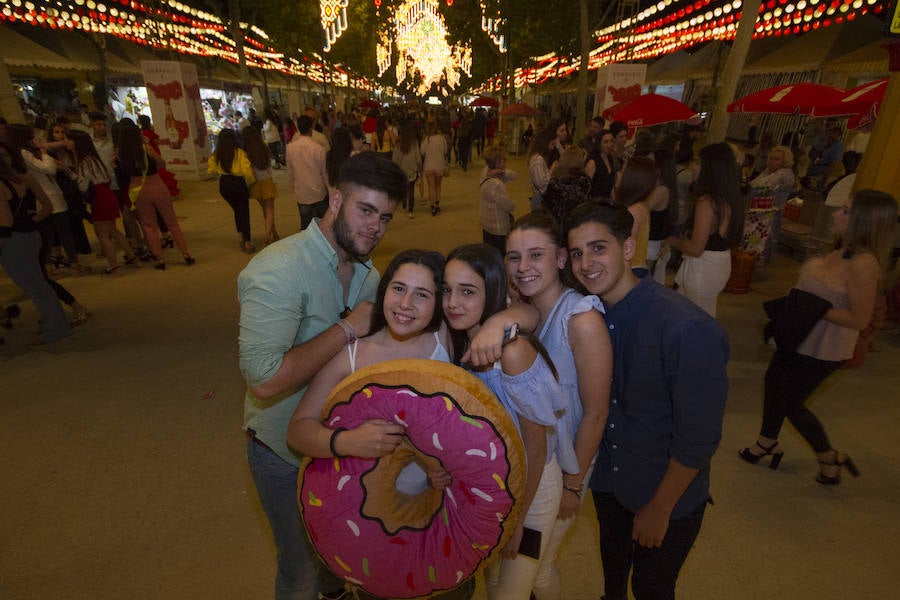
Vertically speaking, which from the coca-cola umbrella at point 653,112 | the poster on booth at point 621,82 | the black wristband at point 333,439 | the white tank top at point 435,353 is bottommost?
the black wristband at point 333,439

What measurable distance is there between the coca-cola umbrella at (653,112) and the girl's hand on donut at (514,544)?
8.12 metres

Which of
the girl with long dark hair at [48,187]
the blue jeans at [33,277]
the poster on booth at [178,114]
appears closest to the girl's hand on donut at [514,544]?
the blue jeans at [33,277]

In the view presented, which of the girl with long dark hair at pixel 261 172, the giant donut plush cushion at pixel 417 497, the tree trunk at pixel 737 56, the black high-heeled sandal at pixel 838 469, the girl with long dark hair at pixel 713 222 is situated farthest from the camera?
the girl with long dark hair at pixel 261 172

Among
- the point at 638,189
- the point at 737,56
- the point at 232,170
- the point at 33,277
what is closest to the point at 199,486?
the point at 33,277

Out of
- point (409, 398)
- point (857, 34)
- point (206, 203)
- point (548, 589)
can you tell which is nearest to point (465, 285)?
point (409, 398)

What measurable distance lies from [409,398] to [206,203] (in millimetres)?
11544

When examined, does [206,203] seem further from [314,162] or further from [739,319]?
[739,319]

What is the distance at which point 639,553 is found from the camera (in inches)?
73.7

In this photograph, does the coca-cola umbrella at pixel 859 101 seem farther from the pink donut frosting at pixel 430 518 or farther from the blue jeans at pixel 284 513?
the blue jeans at pixel 284 513

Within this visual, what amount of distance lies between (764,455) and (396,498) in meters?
3.04

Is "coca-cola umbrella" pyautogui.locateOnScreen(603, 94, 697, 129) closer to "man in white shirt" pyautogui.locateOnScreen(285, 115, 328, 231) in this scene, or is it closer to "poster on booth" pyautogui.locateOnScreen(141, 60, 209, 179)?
"man in white shirt" pyautogui.locateOnScreen(285, 115, 328, 231)

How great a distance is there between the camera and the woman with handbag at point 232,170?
22.7 feet

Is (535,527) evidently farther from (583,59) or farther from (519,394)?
(583,59)

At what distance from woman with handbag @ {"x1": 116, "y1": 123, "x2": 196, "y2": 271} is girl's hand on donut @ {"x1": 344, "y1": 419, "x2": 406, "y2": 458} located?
21.4ft
